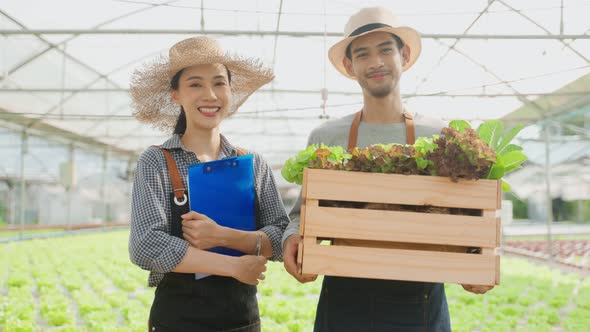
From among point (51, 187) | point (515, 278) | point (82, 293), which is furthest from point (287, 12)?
point (51, 187)

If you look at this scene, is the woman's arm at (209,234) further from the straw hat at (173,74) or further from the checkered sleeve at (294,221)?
the straw hat at (173,74)

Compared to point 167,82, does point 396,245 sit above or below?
below

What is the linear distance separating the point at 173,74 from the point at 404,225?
3.57 ft

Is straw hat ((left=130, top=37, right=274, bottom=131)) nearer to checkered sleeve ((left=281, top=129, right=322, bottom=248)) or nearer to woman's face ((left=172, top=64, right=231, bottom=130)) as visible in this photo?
woman's face ((left=172, top=64, right=231, bottom=130))

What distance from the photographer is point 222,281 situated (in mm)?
1809

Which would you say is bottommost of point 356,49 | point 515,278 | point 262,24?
point 515,278

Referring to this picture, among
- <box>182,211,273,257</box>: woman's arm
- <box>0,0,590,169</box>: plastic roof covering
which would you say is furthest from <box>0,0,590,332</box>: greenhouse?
<box>182,211,273,257</box>: woman's arm

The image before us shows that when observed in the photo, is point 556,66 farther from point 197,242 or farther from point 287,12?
point 197,242

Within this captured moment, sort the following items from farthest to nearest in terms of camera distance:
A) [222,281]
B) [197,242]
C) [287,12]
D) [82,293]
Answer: [287,12], [82,293], [222,281], [197,242]

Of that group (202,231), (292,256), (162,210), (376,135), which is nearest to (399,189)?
(292,256)

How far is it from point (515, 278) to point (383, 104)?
6535 mm

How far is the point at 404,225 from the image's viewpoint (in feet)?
5.00

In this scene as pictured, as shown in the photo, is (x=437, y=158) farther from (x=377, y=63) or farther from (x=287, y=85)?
(x=287, y=85)

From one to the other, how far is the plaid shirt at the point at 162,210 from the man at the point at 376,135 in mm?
97
